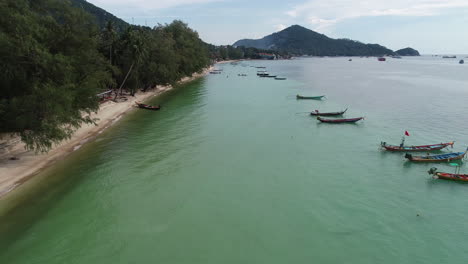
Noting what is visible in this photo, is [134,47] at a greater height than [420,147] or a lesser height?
greater

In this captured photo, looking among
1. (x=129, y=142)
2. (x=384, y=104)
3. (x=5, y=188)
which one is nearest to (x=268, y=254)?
(x=5, y=188)

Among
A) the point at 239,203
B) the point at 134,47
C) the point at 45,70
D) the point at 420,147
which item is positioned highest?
the point at 134,47

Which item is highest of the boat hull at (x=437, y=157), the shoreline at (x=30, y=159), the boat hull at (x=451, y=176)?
the shoreline at (x=30, y=159)

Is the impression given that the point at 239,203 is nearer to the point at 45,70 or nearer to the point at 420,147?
the point at 45,70

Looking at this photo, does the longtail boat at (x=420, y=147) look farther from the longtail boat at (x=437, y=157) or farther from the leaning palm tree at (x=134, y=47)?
the leaning palm tree at (x=134, y=47)

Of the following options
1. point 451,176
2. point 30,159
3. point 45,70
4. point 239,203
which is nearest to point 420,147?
point 451,176

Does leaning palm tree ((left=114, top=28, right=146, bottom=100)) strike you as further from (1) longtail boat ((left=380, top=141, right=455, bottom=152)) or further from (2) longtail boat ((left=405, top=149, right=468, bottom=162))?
(2) longtail boat ((left=405, top=149, right=468, bottom=162))

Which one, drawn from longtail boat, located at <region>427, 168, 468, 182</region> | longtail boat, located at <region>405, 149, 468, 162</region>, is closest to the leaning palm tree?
longtail boat, located at <region>405, 149, 468, 162</region>

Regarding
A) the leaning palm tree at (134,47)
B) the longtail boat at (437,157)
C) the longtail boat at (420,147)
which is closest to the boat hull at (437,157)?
the longtail boat at (437,157)

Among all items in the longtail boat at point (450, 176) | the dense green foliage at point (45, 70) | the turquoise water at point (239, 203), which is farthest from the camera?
the longtail boat at point (450, 176)
